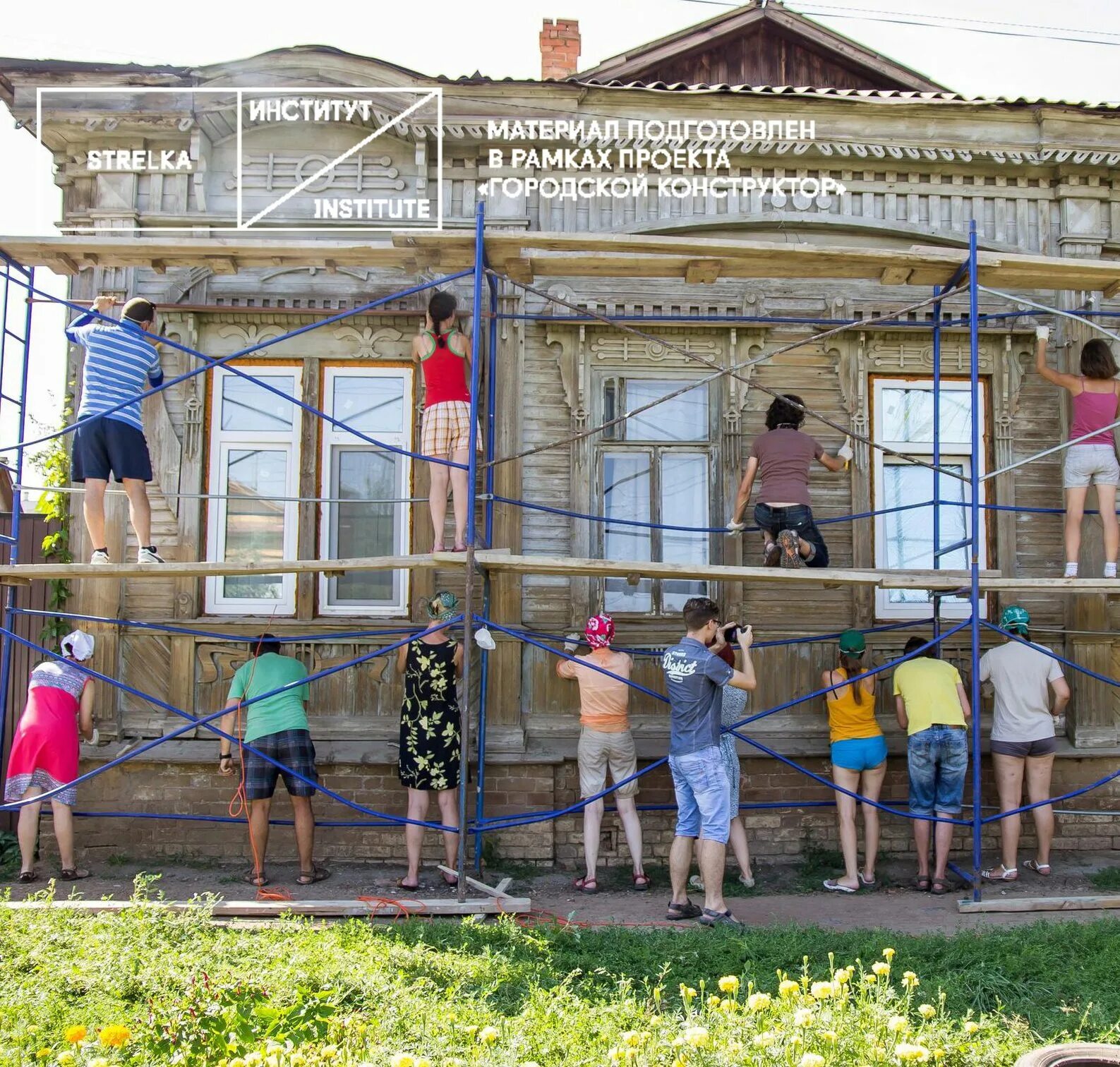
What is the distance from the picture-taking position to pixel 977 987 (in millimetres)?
5129

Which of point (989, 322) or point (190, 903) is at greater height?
point (989, 322)

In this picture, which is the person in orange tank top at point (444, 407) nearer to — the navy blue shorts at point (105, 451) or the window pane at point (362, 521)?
the window pane at point (362, 521)

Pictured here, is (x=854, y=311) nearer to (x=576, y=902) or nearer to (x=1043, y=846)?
(x=1043, y=846)

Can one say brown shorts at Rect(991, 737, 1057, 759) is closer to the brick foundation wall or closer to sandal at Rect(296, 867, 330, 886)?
the brick foundation wall

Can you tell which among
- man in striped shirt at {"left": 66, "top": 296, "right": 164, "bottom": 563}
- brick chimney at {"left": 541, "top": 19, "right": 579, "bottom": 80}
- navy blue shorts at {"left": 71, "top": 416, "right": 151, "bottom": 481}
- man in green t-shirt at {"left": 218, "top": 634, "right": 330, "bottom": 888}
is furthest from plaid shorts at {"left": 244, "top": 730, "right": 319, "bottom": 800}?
brick chimney at {"left": 541, "top": 19, "right": 579, "bottom": 80}

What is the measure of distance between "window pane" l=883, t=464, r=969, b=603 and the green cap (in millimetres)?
1337

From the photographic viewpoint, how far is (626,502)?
8.83 metres

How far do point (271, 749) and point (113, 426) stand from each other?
2.31m

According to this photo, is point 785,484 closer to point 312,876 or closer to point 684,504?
point 684,504

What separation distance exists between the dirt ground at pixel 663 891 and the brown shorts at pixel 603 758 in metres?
0.68

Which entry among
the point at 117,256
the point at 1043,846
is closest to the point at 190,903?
the point at 117,256

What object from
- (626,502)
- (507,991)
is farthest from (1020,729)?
(507,991)

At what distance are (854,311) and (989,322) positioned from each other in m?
1.07

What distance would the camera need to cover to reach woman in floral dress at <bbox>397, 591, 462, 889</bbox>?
7.29 m
